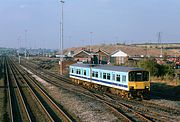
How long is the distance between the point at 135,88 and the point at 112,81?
141 inches

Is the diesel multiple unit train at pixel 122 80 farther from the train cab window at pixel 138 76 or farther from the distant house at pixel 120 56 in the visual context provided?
the distant house at pixel 120 56

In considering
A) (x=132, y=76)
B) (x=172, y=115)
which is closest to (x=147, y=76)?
(x=132, y=76)

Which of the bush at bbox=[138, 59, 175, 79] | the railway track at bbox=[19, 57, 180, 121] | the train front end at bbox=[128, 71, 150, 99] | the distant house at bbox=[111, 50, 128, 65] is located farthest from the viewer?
the distant house at bbox=[111, 50, 128, 65]

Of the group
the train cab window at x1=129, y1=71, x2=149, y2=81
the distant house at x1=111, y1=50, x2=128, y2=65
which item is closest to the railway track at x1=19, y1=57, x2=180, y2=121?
the train cab window at x1=129, y1=71, x2=149, y2=81

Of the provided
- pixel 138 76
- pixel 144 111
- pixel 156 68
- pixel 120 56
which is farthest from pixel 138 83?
pixel 120 56

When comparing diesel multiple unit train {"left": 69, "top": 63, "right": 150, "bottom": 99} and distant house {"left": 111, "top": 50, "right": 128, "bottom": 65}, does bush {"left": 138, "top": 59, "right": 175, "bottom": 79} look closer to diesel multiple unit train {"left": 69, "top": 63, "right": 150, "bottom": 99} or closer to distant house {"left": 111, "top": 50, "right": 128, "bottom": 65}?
diesel multiple unit train {"left": 69, "top": 63, "right": 150, "bottom": 99}

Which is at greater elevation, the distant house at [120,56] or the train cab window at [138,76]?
the distant house at [120,56]

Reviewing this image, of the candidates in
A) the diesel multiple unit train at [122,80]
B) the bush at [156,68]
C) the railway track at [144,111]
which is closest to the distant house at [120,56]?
the bush at [156,68]

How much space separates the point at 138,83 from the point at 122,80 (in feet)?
5.24

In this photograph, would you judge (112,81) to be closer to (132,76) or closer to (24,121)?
(132,76)

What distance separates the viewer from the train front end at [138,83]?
2495 cm

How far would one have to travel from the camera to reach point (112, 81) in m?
28.1

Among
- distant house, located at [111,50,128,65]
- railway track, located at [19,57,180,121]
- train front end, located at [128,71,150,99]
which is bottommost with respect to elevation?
railway track, located at [19,57,180,121]

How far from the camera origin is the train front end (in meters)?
25.0
